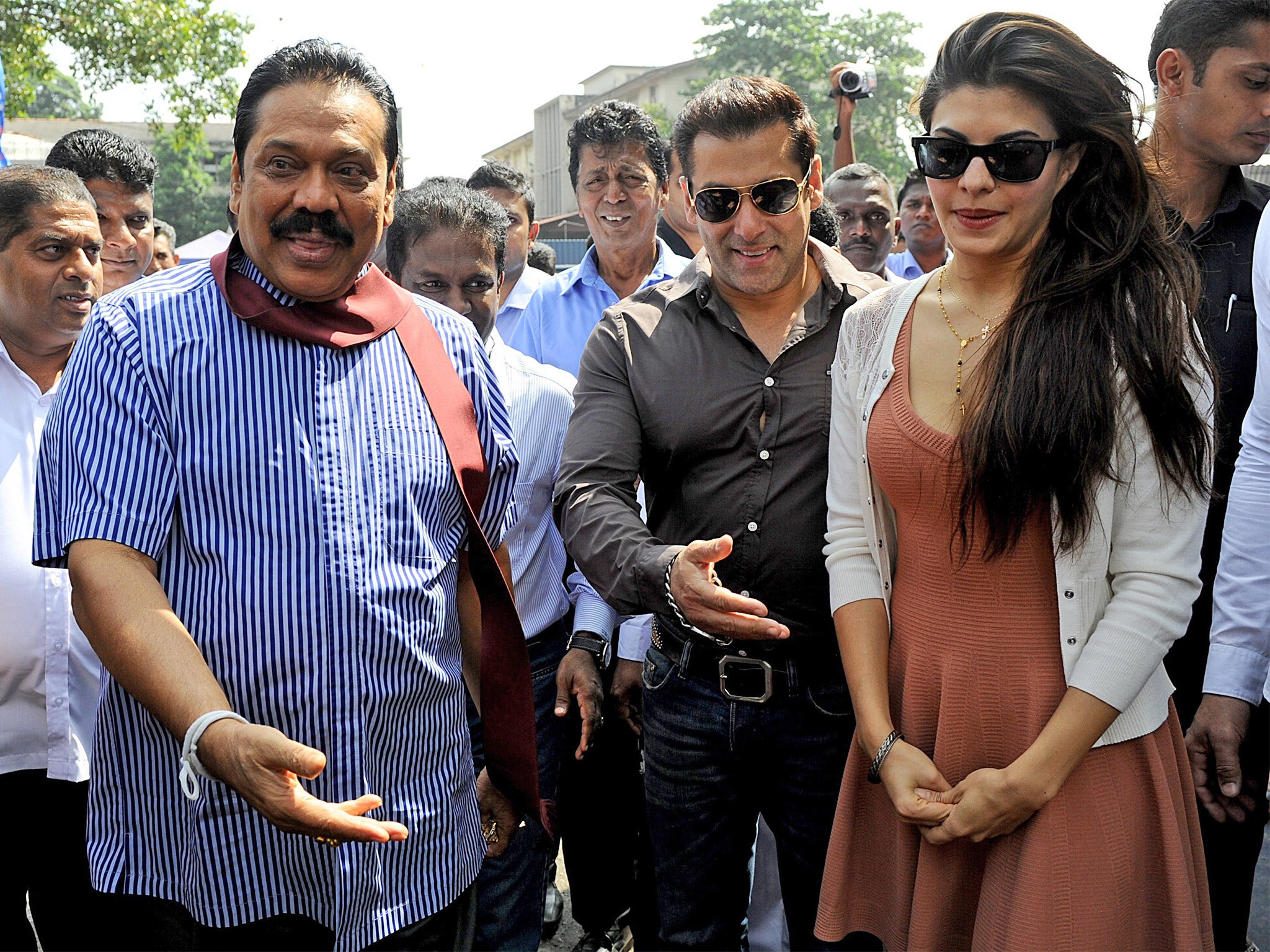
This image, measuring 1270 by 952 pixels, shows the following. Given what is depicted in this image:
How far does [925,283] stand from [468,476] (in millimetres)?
1082

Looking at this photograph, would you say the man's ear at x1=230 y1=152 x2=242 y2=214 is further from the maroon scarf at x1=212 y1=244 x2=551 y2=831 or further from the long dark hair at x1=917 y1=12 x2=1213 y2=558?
the long dark hair at x1=917 y1=12 x2=1213 y2=558

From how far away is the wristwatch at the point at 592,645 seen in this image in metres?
3.23

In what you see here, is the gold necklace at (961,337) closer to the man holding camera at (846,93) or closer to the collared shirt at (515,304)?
the collared shirt at (515,304)

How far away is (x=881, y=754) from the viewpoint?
2246 mm

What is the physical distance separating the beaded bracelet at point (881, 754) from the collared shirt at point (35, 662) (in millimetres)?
1903

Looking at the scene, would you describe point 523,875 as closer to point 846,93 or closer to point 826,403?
point 826,403

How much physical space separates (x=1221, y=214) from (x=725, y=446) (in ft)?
5.01

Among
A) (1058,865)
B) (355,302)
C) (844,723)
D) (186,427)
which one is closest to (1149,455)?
(1058,865)

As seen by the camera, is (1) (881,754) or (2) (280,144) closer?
(2) (280,144)

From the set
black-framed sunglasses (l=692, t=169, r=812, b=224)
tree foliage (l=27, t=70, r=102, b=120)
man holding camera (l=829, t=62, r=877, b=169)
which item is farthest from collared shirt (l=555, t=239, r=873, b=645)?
tree foliage (l=27, t=70, r=102, b=120)

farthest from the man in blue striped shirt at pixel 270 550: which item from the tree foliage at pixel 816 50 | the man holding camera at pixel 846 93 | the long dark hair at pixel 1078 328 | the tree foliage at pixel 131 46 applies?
the tree foliage at pixel 816 50

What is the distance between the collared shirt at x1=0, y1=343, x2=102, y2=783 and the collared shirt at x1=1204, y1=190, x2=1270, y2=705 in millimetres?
2686

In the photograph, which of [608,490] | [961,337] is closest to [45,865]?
[608,490]

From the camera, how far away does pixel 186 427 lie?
6.43 feet
